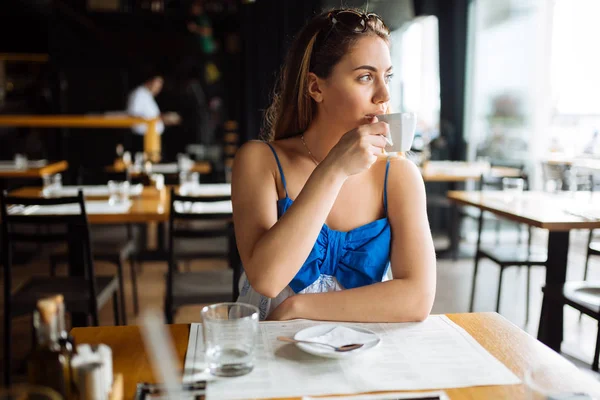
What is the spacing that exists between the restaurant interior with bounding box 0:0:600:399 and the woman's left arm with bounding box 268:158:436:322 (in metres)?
0.04

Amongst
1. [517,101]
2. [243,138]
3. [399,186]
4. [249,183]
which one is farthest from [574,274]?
[249,183]

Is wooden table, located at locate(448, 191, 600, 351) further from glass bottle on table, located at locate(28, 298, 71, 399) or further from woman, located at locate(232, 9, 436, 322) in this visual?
glass bottle on table, located at locate(28, 298, 71, 399)

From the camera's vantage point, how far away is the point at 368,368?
2.99 feet

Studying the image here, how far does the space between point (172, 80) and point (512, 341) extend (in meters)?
10.0

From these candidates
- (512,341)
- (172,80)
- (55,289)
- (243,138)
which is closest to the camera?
(512,341)

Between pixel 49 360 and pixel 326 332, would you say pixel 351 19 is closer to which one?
pixel 326 332

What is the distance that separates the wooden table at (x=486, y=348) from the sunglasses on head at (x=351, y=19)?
0.76 metres

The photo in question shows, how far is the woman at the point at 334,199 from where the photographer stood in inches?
47.9

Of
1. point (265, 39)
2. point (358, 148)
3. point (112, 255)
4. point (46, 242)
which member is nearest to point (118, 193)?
point (112, 255)

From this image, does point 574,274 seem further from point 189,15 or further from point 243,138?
point 189,15

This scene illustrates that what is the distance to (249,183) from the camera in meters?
1.40

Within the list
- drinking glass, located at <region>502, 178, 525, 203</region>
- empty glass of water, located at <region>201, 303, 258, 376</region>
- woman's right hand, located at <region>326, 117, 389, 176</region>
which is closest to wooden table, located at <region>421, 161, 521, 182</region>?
drinking glass, located at <region>502, 178, 525, 203</region>

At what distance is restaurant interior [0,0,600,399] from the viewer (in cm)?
89

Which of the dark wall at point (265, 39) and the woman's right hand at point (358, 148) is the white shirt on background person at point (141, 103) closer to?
Result: the dark wall at point (265, 39)
